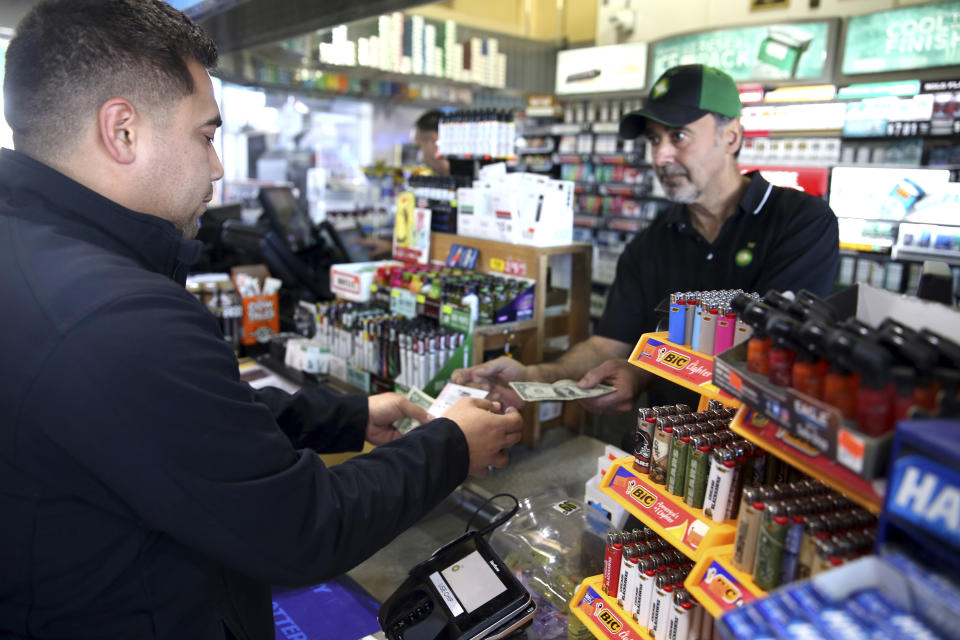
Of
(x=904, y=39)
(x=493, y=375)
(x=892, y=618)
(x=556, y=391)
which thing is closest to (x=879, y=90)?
(x=904, y=39)

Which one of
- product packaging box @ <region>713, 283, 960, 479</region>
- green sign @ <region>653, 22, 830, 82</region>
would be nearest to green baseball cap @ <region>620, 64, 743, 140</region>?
product packaging box @ <region>713, 283, 960, 479</region>

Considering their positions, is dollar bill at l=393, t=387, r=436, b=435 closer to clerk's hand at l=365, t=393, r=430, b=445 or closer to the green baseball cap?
clerk's hand at l=365, t=393, r=430, b=445

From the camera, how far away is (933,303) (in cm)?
100

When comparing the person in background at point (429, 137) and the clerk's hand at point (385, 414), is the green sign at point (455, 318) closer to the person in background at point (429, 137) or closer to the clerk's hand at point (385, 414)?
the clerk's hand at point (385, 414)

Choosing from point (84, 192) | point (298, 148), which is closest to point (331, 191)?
point (298, 148)

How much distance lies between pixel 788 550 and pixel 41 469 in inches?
48.7

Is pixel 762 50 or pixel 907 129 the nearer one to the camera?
pixel 907 129

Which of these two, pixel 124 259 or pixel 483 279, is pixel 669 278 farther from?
pixel 124 259

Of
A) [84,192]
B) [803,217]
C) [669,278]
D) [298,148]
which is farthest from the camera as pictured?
[298,148]

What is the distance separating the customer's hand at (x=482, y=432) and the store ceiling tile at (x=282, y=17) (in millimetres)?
2065

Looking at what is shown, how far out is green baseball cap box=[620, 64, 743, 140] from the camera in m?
2.66

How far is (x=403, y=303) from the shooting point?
3486 mm

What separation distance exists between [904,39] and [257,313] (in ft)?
20.5

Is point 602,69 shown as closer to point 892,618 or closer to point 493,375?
point 493,375
